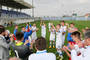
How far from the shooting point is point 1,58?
3092mm

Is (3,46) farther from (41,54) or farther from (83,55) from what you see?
(83,55)

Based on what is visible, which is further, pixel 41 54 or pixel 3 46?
pixel 3 46

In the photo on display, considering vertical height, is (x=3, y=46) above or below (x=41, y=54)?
below

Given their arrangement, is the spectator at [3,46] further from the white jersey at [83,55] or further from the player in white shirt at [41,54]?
the white jersey at [83,55]

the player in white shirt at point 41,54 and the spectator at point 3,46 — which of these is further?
the spectator at point 3,46

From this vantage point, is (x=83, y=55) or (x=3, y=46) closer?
(x=83, y=55)

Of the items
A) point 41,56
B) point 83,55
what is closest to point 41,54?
point 41,56

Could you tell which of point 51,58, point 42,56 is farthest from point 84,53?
point 42,56

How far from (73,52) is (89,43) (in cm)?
30

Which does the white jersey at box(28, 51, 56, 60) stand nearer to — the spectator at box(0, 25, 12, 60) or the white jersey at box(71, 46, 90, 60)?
the white jersey at box(71, 46, 90, 60)

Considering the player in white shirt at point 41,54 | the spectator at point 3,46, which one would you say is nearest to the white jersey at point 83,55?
the player in white shirt at point 41,54

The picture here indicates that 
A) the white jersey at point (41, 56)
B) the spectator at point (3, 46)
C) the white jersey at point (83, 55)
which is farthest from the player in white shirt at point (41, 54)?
the spectator at point (3, 46)

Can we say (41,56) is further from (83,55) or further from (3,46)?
(3,46)

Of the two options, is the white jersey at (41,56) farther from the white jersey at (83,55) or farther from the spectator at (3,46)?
the spectator at (3,46)
